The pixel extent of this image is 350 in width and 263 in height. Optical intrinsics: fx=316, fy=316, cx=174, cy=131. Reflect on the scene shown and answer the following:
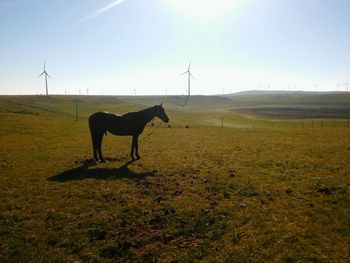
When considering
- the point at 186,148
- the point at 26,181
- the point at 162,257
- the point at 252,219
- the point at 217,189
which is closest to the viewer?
the point at 162,257

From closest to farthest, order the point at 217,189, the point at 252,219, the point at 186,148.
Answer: the point at 252,219, the point at 217,189, the point at 186,148

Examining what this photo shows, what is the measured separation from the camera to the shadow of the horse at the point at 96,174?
15453 mm

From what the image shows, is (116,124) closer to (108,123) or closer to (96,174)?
(108,123)

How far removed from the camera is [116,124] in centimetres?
1980

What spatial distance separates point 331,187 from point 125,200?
8.79 m

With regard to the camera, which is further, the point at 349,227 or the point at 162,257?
the point at 349,227

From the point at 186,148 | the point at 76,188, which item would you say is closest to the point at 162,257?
the point at 76,188

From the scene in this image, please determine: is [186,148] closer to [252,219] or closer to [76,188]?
[76,188]

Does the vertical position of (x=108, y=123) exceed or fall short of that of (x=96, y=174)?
it exceeds it

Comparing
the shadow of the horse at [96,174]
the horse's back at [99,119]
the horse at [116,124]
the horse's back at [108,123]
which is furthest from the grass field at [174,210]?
the horse's back at [99,119]

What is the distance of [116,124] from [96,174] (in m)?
4.49

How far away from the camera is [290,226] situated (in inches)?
381

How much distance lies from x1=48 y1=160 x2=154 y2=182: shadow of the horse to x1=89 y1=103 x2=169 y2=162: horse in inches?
80.1

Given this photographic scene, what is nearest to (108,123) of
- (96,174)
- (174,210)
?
(96,174)
